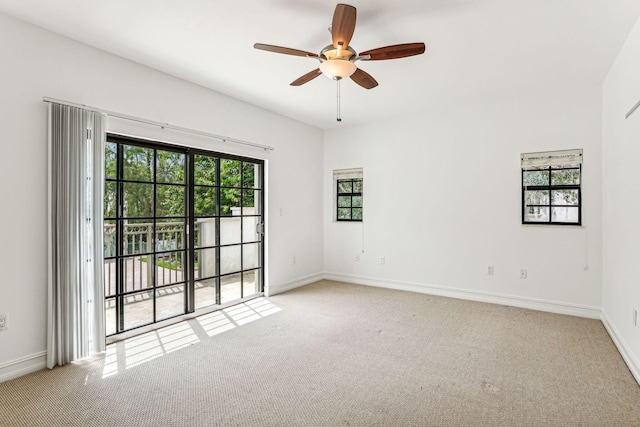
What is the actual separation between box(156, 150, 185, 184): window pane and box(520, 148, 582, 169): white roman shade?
416cm

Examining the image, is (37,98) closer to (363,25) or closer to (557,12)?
(363,25)

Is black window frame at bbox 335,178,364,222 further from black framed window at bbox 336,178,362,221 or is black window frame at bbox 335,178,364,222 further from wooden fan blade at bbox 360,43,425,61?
wooden fan blade at bbox 360,43,425,61

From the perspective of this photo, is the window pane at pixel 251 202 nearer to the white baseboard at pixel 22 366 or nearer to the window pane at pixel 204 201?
the window pane at pixel 204 201

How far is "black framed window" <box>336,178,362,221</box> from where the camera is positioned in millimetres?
5664

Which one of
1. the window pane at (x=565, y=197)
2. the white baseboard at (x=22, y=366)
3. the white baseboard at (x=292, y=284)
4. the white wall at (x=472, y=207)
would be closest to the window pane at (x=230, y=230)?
the white baseboard at (x=292, y=284)

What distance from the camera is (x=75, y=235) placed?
2750mm

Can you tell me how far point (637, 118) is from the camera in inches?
99.3

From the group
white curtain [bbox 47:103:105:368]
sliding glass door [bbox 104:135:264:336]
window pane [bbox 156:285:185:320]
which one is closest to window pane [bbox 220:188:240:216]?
sliding glass door [bbox 104:135:264:336]

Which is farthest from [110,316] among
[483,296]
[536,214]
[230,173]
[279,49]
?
[536,214]

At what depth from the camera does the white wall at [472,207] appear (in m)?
3.90

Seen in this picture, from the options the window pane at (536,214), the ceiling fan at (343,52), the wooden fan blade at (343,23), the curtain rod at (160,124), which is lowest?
the window pane at (536,214)

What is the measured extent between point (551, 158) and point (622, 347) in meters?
2.18

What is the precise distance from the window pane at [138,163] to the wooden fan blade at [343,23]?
7.40 feet

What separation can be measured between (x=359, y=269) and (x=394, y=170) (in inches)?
68.0
